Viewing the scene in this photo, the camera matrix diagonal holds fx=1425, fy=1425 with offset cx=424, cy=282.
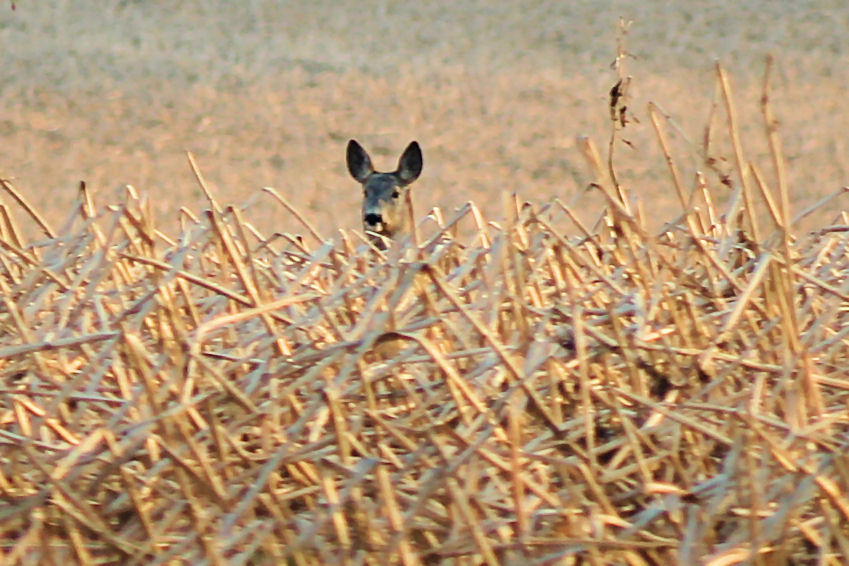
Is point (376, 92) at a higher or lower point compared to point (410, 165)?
higher

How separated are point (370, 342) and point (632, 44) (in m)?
13.7

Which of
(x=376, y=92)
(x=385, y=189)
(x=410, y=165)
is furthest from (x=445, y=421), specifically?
(x=376, y=92)

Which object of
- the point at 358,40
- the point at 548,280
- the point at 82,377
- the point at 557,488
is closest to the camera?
the point at 557,488

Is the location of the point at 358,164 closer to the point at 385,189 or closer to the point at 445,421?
the point at 385,189

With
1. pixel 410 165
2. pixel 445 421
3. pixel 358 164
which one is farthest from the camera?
pixel 358 164

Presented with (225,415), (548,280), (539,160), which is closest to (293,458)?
(225,415)

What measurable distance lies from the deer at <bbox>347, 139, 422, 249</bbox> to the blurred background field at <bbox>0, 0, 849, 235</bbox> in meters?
2.54

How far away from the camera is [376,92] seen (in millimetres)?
13750

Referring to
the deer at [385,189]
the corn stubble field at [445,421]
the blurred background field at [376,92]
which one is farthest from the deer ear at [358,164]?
the corn stubble field at [445,421]

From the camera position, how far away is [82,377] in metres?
1.71

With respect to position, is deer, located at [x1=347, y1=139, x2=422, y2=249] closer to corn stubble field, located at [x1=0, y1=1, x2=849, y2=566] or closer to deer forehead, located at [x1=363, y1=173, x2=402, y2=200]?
deer forehead, located at [x1=363, y1=173, x2=402, y2=200]

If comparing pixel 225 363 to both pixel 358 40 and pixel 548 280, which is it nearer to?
pixel 548 280

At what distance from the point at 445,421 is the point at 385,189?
436 cm

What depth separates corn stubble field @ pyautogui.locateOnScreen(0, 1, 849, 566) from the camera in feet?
4.83
